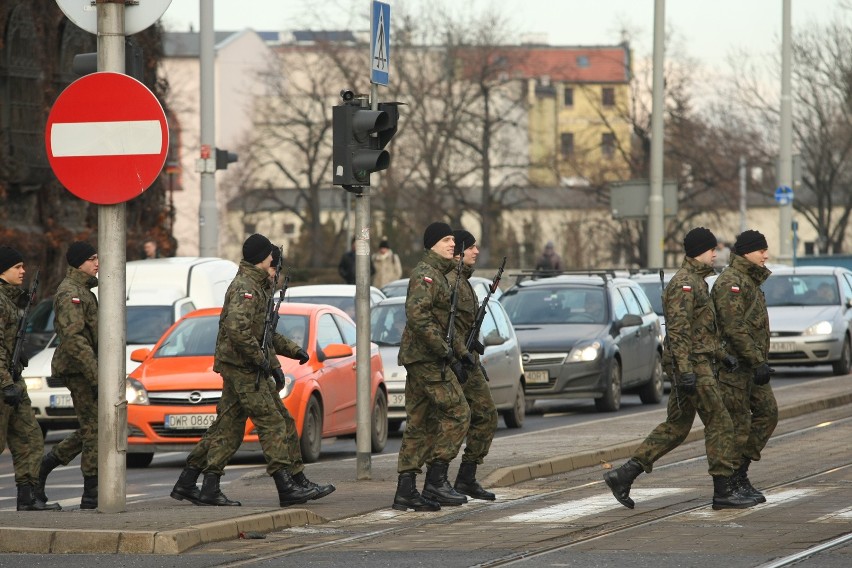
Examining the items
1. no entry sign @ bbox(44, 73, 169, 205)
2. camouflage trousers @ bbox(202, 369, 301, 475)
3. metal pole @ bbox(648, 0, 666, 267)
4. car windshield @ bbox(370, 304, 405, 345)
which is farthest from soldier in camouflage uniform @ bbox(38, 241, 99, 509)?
metal pole @ bbox(648, 0, 666, 267)

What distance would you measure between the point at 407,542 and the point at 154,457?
27.8 ft

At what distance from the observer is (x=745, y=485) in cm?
1223

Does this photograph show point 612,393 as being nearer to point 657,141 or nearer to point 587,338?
point 587,338

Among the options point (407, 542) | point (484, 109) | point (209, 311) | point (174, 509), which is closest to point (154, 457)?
point (209, 311)

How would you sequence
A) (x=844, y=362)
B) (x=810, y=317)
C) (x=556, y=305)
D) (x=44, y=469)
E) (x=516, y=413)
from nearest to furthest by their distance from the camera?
(x=44, y=469) → (x=516, y=413) → (x=556, y=305) → (x=810, y=317) → (x=844, y=362)

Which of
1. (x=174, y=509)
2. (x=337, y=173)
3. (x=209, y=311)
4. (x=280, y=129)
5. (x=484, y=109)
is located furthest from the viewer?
(x=280, y=129)

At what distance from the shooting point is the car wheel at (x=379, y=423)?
17844mm

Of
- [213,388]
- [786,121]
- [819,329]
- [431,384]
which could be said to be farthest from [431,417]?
[786,121]

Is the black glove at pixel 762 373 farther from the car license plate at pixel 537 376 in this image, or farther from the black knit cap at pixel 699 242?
the car license plate at pixel 537 376

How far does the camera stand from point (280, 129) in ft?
267

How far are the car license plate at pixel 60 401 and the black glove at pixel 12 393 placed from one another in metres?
7.27

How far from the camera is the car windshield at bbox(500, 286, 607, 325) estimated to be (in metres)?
23.4

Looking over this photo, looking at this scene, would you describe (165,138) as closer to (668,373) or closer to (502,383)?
(668,373)

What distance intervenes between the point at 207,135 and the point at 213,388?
425 inches
